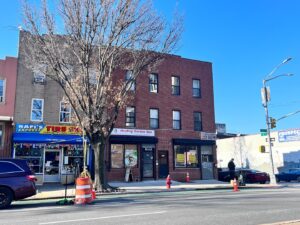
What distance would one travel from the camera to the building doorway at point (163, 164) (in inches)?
1039

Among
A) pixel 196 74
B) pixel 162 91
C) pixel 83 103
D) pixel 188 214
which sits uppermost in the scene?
pixel 196 74

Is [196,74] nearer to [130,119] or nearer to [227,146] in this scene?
[130,119]

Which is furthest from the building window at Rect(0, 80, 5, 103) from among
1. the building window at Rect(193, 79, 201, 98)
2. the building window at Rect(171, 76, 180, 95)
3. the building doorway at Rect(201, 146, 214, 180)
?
the building doorway at Rect(201, 146, 214, 180)

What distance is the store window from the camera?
22.1 metres

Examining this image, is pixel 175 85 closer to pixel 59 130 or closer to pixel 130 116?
pixel 130 116

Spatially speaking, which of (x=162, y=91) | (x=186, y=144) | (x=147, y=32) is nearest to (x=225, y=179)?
(x=186, y=144)

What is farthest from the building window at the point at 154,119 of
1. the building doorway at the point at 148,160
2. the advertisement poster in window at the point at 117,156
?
the advertisement poster in window at the point at 117,156

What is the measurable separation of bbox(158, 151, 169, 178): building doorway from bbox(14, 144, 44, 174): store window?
9072mm

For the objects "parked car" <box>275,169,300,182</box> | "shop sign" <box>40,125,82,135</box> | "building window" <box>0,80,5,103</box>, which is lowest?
"parked car" <box>275,169,300,182</box>

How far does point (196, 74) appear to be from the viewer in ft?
97.8

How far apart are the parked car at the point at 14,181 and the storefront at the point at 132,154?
1166 cm

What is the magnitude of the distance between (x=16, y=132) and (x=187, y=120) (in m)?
13.8

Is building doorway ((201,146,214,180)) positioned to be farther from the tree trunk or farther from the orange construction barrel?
the orange construction barrel

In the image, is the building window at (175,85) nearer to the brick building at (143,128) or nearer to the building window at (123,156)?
the brick building at (143,128)
